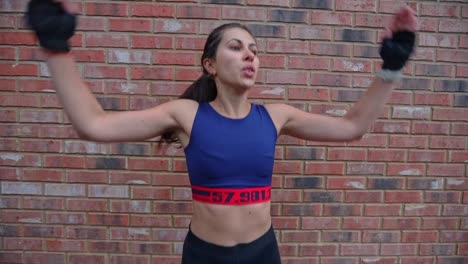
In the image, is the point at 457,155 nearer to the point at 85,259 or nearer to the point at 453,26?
the point at 453,26

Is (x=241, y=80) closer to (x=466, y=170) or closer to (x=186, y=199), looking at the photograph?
(x=186, y=199)

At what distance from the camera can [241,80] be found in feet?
5.13

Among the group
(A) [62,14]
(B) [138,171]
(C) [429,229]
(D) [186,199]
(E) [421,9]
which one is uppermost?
(E) [421,9]

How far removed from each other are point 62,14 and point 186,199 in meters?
1.39

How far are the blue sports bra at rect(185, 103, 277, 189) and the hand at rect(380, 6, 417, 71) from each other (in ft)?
1.94

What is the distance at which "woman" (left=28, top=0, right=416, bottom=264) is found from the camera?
152 cm

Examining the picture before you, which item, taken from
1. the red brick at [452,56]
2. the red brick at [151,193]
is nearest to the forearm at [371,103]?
the red brick at [452,56]

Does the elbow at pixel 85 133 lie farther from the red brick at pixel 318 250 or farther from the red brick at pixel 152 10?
the red brick at pixel 318 250

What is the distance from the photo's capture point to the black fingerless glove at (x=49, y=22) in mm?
1225

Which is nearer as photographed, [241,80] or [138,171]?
[241,80]

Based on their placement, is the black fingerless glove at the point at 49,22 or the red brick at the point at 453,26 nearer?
the black fingerless glove at the point at 49,22

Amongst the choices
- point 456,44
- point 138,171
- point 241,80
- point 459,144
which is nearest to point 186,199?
point 138,171

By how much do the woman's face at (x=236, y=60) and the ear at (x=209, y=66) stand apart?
0.09ft

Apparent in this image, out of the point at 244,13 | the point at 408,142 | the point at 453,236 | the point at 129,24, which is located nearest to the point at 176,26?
the point at 129,24
